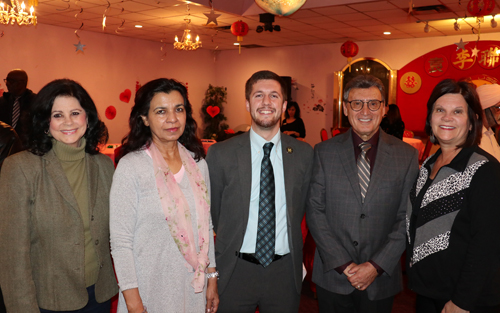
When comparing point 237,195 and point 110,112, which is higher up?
point 110,112

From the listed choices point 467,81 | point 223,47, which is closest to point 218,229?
point 467,81

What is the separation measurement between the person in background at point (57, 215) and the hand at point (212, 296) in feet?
1.60

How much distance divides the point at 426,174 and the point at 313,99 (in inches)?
384

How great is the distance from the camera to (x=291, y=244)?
85.7 inches

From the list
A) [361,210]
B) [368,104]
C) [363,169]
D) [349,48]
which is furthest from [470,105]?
[349,48]

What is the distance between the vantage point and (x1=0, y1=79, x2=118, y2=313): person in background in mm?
1667

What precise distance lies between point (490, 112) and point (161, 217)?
123 inches

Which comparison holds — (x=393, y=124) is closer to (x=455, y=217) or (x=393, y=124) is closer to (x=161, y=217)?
(x=455, y=217)

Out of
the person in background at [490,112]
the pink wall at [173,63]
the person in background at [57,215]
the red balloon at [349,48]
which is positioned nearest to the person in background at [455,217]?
the person in background at [490,112]

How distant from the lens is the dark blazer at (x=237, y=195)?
2168mm

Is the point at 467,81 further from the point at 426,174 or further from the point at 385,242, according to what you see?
the point at 385,242

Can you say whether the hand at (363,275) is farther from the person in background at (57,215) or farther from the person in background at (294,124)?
the person in background at (294,124)

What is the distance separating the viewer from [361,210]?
217 cm

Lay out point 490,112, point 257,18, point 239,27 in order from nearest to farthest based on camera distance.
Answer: point 490,112 < point 239,27 < point 257,18
